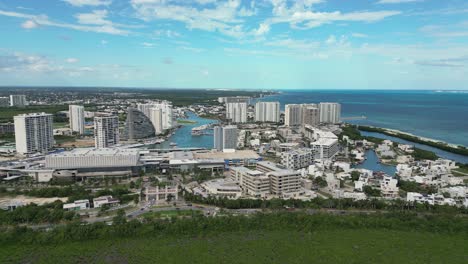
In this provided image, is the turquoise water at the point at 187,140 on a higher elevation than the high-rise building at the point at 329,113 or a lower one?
lower

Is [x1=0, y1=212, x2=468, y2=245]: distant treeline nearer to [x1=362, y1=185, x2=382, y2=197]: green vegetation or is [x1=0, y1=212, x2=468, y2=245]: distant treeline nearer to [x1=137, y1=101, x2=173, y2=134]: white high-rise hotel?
[x1=362, y1=185, x2=382, y2=197]: green vegetation

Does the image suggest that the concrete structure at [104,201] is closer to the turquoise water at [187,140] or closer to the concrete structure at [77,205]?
the concrete structure at [77,205]

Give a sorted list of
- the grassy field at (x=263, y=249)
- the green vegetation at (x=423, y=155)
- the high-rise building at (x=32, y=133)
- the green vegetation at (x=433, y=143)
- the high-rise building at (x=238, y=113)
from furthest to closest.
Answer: the high-rise building at (x=238, y=113), the green vegetation at (x=433, y=143), the high-rise building at (x=32, y=133), the green vegetation at (x=423, y=155), the grassy field at (x=263, y=249)

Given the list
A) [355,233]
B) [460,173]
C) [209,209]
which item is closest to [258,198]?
[209,209]

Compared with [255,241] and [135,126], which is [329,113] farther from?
[255,241]

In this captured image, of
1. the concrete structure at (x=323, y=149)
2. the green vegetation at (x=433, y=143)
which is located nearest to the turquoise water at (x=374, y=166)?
the concrete structure at (x=323, y=149)
